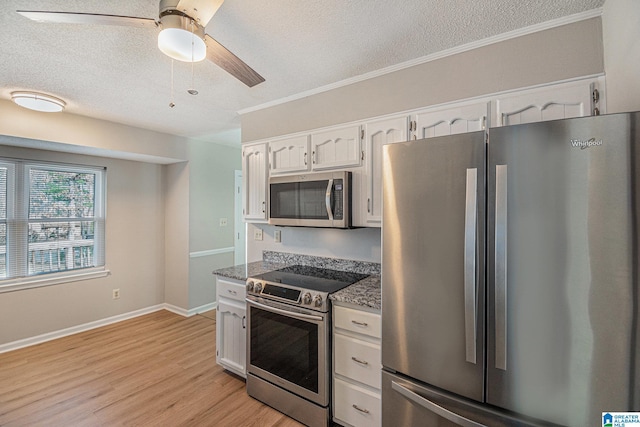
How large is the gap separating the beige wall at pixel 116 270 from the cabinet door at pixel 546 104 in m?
4.36

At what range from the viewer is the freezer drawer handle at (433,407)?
1.19 m

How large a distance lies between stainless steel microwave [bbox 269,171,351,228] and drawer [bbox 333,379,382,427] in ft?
3.56

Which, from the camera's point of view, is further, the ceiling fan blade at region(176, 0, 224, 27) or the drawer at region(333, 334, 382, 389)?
the drawer at region(333, 334, 382, 389)

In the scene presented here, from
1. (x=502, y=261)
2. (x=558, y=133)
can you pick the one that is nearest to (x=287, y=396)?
(x=502, y=261)

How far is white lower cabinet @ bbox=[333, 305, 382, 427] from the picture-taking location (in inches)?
68.0

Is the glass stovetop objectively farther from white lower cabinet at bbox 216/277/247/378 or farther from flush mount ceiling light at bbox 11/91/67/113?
flush mount ceiling light at bbox 11/91/67/113

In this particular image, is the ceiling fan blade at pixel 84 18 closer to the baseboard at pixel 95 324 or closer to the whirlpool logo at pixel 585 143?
the whirlpool logo at pixel 585 143

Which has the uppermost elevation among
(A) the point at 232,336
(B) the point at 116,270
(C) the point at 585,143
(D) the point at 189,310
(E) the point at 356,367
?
(C) the point at 585,143

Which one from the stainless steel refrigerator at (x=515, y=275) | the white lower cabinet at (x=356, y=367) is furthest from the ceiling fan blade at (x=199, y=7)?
the white lower cabinet at (x=356, y=367)

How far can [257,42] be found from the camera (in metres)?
1.78

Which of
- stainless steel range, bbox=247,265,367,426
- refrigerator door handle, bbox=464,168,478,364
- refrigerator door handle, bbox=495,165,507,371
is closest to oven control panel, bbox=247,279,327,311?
stainless steel range, bbox=247,265,367,426
